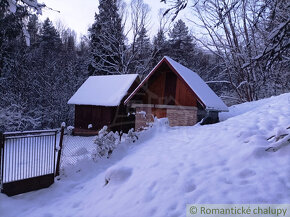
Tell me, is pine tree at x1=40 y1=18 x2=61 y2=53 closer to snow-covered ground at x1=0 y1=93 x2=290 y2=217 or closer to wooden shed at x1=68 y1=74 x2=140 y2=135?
wooden shed at x1=68 y1=74 x2=140 y2=135

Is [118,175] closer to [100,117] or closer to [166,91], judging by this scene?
[166,91]

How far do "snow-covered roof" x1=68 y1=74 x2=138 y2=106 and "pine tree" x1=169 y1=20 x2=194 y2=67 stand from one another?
1077 centimetres

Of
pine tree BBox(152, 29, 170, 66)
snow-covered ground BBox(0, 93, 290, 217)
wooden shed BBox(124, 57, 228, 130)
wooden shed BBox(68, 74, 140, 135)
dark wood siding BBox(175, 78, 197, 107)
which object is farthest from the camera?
pine tree BBox(152, 29, 170, 66)

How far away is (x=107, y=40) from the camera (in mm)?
24656

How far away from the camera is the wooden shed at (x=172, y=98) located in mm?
11772

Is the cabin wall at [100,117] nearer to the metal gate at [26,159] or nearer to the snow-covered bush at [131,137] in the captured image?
the snow-covered bush at [131,137]

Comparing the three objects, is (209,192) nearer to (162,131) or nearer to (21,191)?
(21,191)

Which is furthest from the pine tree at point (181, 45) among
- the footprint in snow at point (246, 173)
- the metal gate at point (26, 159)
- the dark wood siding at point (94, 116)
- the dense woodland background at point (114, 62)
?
the footprint in snow at point (246, 173)

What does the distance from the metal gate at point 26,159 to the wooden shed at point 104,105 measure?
10365 millimetres

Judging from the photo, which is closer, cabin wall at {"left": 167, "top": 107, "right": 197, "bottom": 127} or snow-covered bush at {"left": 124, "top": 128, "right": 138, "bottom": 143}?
snow-covered bush at {"left": 124, "top": 128, "right": 138, "bottom": 143}

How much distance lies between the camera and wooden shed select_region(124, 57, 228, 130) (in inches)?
463

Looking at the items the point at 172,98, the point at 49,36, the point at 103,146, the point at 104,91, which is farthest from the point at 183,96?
the point at 49,36

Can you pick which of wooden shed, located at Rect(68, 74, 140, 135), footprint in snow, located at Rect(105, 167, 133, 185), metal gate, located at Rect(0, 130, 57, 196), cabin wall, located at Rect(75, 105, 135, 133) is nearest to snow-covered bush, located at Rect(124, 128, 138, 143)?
metal gate, located at Rect(0, 130, 57, 196)

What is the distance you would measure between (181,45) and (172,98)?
19817mm
